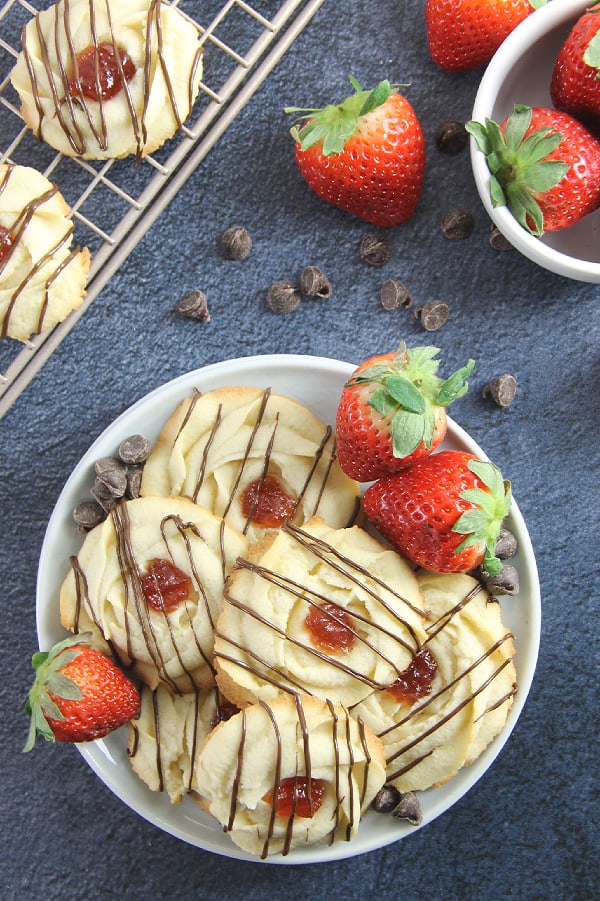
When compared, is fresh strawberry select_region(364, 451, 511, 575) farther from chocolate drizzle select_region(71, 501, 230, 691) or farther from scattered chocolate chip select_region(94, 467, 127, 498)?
scattered chocolate chip select_region(94, 467, 127, 498)

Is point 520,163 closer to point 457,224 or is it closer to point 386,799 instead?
point 457,224

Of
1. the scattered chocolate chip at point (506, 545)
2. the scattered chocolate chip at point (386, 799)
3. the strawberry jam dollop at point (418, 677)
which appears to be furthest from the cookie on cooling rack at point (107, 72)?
the scattered chocolate chip at point (386, 799)

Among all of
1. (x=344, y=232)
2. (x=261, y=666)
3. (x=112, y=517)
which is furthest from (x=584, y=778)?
(x=344, y=232)

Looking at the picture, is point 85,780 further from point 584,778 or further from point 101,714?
point 584,778

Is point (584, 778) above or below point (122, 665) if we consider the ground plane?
above

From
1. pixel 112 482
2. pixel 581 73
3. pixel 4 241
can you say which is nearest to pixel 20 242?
pixel 4 241

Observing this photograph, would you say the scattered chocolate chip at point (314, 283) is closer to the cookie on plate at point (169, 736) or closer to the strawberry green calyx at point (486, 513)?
the strawberry green calyx at point (486, 513)
